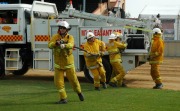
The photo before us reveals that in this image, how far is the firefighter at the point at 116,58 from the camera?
1409 centimetres

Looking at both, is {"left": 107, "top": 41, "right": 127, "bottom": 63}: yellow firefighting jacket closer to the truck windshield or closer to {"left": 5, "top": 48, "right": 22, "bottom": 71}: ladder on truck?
{"left": 5, "top": 48, "right": 22, "bottom": 71}: ladder on truck

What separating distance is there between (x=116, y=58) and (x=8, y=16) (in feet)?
15.0

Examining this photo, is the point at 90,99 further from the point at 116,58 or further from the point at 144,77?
the point at 144,77

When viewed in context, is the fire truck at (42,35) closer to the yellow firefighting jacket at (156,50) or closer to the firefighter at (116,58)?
the firefighter at (116,58)

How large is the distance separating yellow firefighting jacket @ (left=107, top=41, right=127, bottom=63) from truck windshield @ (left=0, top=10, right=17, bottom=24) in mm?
3957

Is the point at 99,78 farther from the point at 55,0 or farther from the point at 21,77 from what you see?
the point at 55,0

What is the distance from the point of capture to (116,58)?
14.2 meters

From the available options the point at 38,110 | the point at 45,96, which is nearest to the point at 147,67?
the point at 45,96

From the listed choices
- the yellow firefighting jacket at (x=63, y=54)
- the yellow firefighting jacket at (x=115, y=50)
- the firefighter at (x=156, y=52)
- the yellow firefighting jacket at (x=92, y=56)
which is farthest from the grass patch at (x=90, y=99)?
the firefighter at (x=156, y=52)

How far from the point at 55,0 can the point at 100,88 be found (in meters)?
28.3

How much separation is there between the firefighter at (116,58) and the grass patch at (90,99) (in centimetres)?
52

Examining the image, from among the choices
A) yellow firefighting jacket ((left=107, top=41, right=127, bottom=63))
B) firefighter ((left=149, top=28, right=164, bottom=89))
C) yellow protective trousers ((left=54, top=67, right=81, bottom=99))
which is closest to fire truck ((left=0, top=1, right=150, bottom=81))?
yellow firefighting jacket ((left=107, top=41, right=127, bottom=63))

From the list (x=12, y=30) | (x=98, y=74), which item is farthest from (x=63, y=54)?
(x=12, y=30)

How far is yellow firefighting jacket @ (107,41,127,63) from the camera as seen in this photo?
1412 cm
